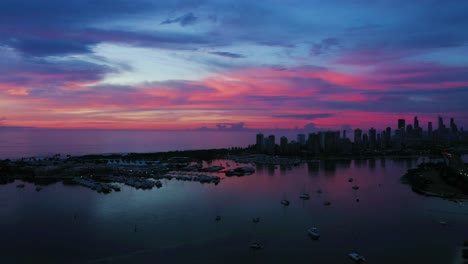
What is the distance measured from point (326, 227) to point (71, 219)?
701 cm

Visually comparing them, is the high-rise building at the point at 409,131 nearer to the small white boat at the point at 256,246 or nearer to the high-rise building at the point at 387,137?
the high-rise building at the point at 387,137

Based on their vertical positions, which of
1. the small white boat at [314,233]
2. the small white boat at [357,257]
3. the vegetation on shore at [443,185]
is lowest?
the small white boat at [357,257]

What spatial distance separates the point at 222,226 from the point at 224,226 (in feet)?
0.17

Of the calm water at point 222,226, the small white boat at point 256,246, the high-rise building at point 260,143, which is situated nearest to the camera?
the calm water at point 222,226

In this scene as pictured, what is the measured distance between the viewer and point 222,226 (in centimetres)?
1000

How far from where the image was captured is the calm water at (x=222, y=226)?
26.3ft

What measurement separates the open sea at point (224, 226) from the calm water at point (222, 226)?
24mm

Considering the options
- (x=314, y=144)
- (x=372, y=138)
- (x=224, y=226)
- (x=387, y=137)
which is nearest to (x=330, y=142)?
(x=314, y=144)

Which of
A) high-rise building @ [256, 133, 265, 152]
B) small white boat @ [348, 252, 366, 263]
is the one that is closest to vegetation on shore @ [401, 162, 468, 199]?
small white boat @ [348, 252, 366, 263]

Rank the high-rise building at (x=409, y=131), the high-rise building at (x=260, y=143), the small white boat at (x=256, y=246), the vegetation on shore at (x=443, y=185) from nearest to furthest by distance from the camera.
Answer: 1. the small white boat at (x=256, y=246)
2. the vegetation on shore at (x=443, y=185)
3. the high-rise building at (x=260, y=143)
4. the high-rise building at (x=409, y=131)

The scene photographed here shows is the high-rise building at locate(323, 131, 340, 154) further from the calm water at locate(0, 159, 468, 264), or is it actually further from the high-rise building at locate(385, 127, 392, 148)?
the calm water at locate(0, 159, 468, 264)

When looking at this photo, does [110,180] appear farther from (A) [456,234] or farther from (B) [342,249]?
(A) [456,234]

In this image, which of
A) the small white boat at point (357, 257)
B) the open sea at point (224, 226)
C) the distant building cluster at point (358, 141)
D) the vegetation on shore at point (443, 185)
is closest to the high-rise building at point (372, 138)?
the distant building cluster at point (358, 141)

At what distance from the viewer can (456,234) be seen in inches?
366
